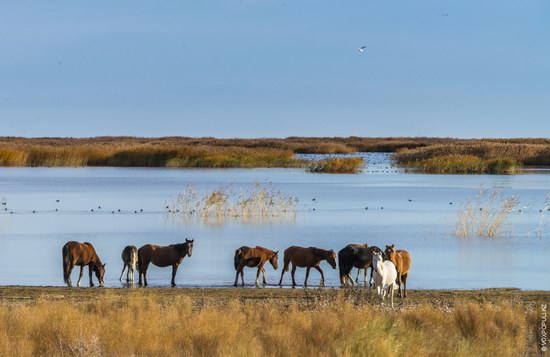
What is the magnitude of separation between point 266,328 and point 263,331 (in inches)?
11.5

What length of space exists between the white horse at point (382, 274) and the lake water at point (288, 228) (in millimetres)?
4063

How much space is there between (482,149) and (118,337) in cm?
5560

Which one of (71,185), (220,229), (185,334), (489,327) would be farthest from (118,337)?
(71,185)

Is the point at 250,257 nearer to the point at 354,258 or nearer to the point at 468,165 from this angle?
the point at 354,258

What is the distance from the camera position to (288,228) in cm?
2989

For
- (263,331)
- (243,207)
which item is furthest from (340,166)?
(263,331)

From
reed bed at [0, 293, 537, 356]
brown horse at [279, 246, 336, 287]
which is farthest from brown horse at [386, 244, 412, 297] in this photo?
reed bed at [0, 293, 537, 356]

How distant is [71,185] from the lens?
51469 mm

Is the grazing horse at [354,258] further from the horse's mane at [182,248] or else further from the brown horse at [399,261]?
the horse's mane at [182,248]

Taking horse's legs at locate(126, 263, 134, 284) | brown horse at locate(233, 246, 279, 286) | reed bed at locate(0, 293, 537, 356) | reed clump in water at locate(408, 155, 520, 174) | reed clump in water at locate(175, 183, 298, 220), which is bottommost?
reed bed at locate(0, 293, 537, 356)

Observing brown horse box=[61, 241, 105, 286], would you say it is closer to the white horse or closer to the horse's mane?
the horse's mane

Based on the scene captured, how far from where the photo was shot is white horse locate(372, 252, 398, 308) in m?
14.3

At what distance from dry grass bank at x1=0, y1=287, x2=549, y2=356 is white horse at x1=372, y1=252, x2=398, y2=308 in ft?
0.93

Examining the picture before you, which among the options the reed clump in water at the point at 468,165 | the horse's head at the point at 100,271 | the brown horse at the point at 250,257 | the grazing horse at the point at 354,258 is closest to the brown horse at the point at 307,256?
the brown horse at the point at 250,257
